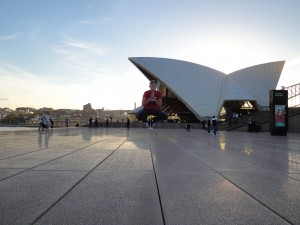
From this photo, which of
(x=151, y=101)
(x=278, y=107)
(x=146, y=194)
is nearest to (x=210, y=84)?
(x=278, y=107)

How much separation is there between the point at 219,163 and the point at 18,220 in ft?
14.5

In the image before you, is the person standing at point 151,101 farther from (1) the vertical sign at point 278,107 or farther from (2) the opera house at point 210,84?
(2) the opera house at point 210,84

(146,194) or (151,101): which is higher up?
(151,101)

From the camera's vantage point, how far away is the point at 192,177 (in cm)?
465

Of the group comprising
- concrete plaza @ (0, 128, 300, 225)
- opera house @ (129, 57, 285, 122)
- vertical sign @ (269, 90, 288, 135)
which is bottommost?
concrete plaza @ (0, 128, 300, 225)

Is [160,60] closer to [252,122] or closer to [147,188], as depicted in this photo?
[252,122]

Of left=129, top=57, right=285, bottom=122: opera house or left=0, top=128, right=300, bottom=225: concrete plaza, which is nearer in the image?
left=0, top=128, right=300, bottom=225: concrete plaza

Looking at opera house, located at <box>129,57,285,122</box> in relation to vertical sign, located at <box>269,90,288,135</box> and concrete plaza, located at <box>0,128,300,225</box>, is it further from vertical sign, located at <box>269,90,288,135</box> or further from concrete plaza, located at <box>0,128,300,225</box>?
concrete plaza, located at <box>0,128,300,225</box>

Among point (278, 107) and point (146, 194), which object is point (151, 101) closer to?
point (278, 107)

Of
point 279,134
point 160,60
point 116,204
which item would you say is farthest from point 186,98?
point 116,204

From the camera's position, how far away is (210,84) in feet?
162

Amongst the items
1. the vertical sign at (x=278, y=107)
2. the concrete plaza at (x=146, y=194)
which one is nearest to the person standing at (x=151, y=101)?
the vertical sign at (x=278, y=107)

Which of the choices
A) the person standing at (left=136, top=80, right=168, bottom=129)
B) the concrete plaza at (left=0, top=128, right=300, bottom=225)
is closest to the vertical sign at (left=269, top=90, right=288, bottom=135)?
the person standing at (left=136, top=80, right=168, bottom=129)

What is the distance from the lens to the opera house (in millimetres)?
47031
